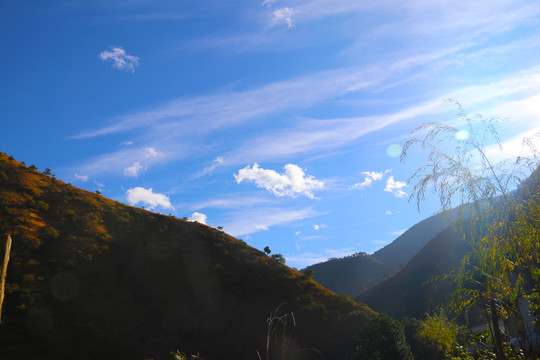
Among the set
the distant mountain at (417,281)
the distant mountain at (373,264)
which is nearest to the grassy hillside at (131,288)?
the distant mountain at (417,281)

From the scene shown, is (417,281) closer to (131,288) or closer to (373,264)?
(373,264)

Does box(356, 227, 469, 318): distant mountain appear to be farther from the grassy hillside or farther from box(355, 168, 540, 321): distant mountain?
the grassy hillside

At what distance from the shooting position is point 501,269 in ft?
25.4

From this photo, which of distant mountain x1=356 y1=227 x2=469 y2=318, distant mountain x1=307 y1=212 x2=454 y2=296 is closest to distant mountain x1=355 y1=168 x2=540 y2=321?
distant mountain x1=356 y1=227 x2=469 y2=318

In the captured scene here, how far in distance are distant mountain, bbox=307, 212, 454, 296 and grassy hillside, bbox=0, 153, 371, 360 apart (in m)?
116

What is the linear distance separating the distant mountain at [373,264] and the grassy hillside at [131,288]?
116m

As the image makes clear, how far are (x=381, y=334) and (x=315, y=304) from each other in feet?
57.3

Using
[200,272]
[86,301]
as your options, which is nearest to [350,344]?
[200,272]

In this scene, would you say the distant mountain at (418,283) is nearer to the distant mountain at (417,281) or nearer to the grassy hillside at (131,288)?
the distant mountain at (417,281)

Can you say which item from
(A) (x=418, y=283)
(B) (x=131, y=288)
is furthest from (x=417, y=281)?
(B) (x=131, y=288)

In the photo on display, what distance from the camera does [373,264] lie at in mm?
173375

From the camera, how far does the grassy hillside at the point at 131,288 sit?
3847 centimetres

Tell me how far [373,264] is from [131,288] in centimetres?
14632

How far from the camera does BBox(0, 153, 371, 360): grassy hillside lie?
1515 inches
